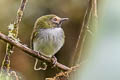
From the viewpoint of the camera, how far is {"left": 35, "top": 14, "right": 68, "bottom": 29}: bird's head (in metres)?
2.71

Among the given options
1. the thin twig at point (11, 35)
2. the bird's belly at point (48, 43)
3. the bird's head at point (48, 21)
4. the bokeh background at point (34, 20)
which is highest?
the thin twig at point (11, 35)

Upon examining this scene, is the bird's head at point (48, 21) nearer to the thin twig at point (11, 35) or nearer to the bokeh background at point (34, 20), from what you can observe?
the thin twig at point (11, 35)

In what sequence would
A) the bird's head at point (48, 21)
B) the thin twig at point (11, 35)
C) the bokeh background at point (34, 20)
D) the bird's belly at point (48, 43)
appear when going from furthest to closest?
the bokeh background at point (34, 20)
the bird's head at point (48, 21)
the bird's belly at point (48, 43)
the thin twig at point (11, 35)

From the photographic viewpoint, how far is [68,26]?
16.3 feet

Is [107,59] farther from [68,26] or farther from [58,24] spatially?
[68,26]

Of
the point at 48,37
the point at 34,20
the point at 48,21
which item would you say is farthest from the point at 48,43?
the point at 34,20

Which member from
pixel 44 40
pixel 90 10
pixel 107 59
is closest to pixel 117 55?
pixel 107 59

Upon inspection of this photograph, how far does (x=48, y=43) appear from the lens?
261 centimetres

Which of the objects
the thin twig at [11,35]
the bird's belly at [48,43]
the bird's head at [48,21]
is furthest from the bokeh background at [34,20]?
the thin twig at [11,35]

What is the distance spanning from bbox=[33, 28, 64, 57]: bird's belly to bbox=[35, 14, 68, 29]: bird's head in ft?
0.31

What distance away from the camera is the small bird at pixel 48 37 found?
2578mm

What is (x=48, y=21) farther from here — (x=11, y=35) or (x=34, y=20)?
(x=34, y=20)

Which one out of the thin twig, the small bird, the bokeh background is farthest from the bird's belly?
the bokeh background

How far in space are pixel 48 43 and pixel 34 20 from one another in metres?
2.11
